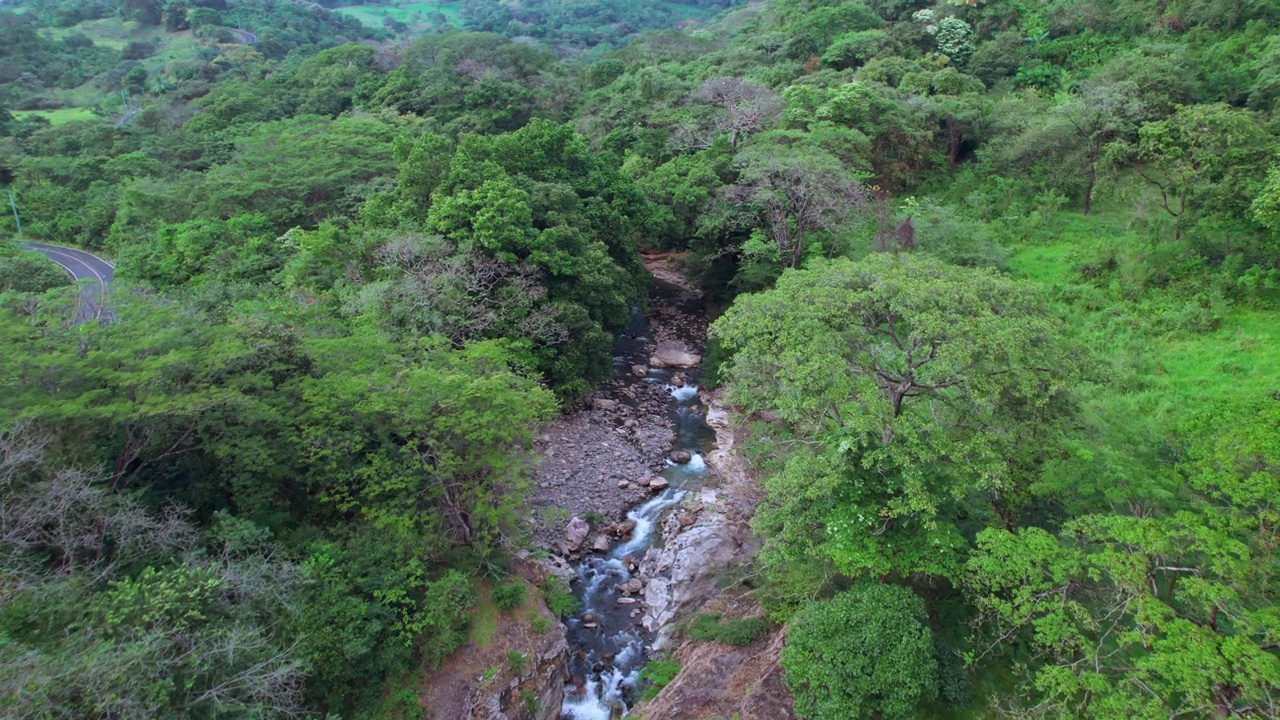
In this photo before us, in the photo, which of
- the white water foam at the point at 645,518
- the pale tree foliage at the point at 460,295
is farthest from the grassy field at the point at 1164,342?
the pale tree foliage at the point at 460,295

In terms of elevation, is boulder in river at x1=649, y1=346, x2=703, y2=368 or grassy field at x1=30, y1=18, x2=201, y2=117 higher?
grassy field at x1=30, y1=18, x2=201, y2=117

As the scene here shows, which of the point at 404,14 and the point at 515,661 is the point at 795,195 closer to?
the point at 515,661

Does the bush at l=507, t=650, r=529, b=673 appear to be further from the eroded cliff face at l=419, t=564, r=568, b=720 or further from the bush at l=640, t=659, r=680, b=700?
the bush at l=640, t=659, r=680, b=700

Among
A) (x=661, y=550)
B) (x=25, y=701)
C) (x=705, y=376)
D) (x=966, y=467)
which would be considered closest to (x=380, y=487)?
(x=25, y=701)

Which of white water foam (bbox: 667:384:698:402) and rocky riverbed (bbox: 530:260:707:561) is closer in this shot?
rocky riverbed (bbox: 530:260:707:561)

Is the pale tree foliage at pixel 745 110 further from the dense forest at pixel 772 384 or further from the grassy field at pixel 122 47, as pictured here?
the grassy field at pixel 122 47

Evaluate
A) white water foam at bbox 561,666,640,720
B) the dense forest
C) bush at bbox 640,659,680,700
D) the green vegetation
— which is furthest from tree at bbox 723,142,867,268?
the green vegetation

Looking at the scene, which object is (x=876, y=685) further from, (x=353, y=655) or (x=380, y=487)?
(x=380, y=487)
